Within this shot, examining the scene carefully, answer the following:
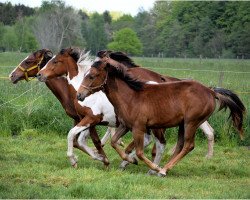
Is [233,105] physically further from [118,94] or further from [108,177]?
[108,177]

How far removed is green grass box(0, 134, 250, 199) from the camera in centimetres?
692

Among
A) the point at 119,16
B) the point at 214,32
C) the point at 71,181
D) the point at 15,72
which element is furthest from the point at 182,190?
the point at 119,16

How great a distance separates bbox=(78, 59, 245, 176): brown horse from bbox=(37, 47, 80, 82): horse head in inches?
56.6

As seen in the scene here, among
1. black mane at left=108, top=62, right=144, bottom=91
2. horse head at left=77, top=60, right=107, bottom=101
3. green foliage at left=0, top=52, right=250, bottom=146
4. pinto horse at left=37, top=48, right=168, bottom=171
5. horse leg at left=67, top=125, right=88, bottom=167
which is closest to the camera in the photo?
horse head at left=77, top=60, right=107, bottom=101

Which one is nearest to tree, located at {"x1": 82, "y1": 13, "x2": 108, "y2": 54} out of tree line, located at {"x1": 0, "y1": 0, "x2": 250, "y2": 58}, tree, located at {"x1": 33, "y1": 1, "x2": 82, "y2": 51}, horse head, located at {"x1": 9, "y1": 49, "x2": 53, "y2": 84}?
tree line, located at {"x1": 0, "y1": 0, "x2": 250, "y2": 58}

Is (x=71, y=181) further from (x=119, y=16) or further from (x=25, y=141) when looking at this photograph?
(x=119, y=16)

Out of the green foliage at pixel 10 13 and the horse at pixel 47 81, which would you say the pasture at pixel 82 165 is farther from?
the green foliage at pixel 10 13

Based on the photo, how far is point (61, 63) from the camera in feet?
31.9

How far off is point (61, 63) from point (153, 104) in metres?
2.09

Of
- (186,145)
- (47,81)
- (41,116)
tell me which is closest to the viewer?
(186,145)

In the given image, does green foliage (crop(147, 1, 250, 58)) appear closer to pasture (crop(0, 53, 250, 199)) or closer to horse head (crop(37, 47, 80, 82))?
pasture (crop(0, 53, 250, 199))

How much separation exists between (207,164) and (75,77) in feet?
9.24

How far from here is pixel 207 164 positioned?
386 inches

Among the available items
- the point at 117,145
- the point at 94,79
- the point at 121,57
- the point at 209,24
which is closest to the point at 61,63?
the point at 121,57
